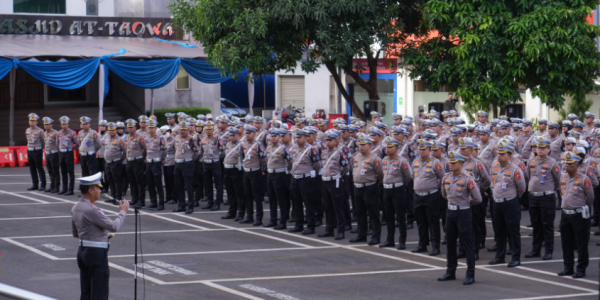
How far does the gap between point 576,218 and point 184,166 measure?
8.88 meters

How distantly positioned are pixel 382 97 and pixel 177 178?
65.0 feet

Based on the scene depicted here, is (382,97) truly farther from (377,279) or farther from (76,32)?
(377,279)

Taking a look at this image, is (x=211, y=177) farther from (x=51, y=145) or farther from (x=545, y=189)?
(x=545, y=189)

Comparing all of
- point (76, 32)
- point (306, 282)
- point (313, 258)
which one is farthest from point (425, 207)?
point (76, 32)

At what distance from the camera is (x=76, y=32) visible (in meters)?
30.1

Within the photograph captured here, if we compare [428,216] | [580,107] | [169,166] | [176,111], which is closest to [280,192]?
[428,216]

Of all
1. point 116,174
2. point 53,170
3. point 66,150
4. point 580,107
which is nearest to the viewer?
point 116,174

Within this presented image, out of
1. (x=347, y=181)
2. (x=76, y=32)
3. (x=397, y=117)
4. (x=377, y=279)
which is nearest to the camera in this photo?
(x=377, y=279)

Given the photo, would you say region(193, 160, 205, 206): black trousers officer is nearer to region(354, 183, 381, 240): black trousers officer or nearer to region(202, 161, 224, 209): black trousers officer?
region(202, 161, 224, 209): black trousers officer

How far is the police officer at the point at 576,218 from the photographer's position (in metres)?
10.8

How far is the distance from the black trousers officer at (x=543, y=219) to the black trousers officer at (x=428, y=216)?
1.54 m

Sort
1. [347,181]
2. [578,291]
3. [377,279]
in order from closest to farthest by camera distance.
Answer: [578,291] → [377,279] → [347,181]

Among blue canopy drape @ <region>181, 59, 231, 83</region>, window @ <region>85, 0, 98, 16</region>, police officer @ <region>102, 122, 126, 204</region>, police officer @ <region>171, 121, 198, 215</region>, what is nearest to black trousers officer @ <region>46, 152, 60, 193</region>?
police officer @ <region>102, 122, 126, 204</region>

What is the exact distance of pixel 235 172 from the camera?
1585cm
